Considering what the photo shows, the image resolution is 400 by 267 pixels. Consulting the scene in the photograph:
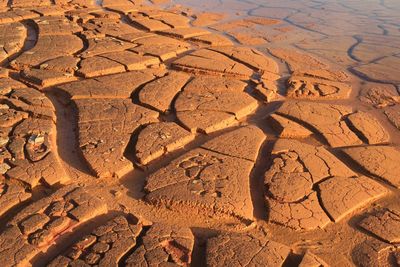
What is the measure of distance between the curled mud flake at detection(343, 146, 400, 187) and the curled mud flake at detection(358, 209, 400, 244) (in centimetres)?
45

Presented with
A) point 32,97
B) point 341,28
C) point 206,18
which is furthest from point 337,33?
point 32,97

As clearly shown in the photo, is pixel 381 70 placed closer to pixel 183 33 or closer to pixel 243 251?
pixel 183 33

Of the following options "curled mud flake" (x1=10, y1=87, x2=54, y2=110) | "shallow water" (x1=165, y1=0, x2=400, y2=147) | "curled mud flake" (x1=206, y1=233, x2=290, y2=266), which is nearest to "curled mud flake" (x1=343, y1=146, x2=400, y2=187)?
"shallow water" (x1=165, y1=0, x2=400, y2=147)

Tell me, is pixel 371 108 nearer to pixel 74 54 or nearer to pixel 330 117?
pixel 330 117

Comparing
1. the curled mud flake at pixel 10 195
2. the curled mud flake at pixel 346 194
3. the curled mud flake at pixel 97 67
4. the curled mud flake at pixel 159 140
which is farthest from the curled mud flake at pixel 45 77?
the curled mud flake at pixel 346 194

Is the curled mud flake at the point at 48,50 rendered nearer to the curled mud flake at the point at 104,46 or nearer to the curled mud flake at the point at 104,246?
the curled mud flake at the point at 104,46

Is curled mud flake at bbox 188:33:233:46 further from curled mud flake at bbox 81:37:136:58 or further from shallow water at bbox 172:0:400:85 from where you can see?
curled mud flake at bbox 81:37:136:58

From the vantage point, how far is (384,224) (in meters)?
2.32

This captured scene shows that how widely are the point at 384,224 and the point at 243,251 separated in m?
1.09

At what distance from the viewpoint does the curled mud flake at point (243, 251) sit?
1.89 metres

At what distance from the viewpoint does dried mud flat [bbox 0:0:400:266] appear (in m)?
2.01

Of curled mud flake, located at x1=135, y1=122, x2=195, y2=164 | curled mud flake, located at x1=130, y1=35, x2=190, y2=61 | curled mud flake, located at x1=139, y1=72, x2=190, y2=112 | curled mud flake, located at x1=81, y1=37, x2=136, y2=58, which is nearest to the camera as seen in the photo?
curled mud flake, located at x1=135, y1=122, x2=195, y2=164

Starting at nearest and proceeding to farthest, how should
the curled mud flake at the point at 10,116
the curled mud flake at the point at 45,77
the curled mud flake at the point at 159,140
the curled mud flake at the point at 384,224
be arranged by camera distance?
the curled mud flake at the point at 384,224 → the curled mud flake at the point at 159,140 → the curled mud flake at the point at 10,116 → the curled mud flake at the point at 45,77

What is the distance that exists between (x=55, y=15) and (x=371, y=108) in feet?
18.1
